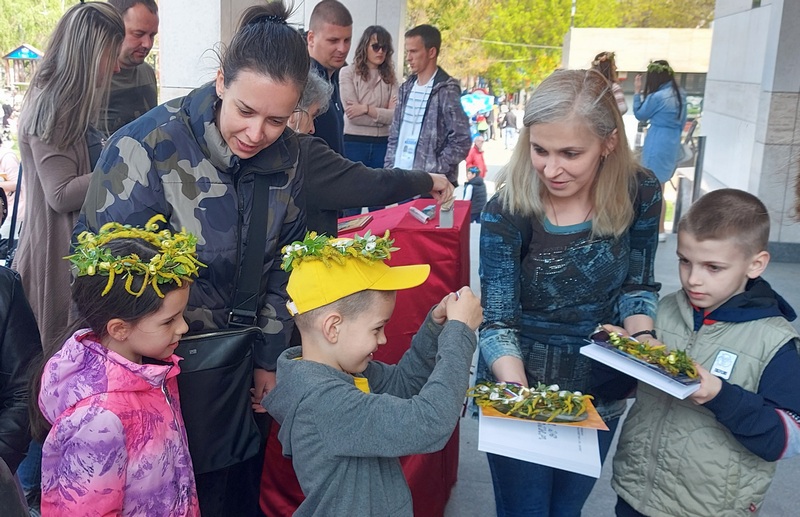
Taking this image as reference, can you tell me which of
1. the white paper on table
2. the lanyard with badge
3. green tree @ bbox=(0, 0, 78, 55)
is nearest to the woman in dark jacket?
the white paper on table

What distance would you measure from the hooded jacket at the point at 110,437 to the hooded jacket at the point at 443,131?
14.3 feet

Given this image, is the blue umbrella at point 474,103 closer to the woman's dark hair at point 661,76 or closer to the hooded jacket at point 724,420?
the woman's dark hair at point 661,76

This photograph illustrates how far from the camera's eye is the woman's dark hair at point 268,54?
7.28ft

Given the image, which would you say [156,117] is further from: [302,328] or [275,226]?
[302,328]

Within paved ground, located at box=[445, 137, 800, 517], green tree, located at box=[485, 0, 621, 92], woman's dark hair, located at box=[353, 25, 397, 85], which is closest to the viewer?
paved ground, located at box=[445, 137, 800, 517]

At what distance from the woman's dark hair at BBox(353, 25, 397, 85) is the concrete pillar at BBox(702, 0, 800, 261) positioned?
358 centimetres

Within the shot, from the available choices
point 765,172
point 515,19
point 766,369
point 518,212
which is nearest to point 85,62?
point 518,212

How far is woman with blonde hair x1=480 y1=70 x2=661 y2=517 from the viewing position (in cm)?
215

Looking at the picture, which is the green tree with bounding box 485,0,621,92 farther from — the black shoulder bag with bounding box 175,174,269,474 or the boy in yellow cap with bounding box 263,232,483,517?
the boy in yellow cap with bounding box 263,232,483,517

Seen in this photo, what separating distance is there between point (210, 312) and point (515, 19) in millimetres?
41576

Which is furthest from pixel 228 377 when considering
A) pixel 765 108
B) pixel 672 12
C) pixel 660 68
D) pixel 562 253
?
pixel 672 12

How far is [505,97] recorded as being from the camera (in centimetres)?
4241

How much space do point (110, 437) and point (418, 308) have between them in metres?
1.50

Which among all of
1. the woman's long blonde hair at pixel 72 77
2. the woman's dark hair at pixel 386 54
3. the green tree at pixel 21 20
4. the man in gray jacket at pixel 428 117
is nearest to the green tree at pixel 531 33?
the green tree at pixel 21 20
